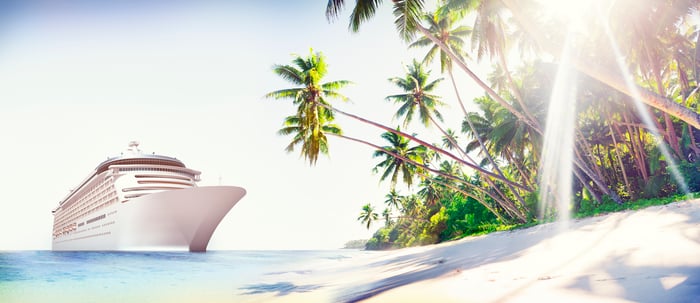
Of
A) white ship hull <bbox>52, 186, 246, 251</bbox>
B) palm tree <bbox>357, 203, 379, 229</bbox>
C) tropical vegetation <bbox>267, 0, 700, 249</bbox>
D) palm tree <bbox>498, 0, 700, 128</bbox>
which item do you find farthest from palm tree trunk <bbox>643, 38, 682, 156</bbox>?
palm tree <bbox>357, 203, 379, 229</bbox>

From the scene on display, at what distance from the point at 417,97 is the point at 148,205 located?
21842 mm

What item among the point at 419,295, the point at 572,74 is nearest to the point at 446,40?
the point at 572,74

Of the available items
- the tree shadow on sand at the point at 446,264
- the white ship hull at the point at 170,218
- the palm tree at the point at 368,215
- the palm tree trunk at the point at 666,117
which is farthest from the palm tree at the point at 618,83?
the palm tree at the point at 368,215

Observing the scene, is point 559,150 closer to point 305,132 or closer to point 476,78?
point 476,78

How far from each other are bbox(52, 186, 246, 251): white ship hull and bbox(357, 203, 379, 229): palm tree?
36034 millimetres

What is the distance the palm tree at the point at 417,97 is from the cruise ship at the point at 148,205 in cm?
1599

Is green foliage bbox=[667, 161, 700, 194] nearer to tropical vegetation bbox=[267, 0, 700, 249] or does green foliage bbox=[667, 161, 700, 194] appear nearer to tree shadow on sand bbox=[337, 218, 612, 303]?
tropical vegetation bbox=[267, 0, 700, 249]

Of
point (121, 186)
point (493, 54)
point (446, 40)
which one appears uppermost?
point (446, 40)

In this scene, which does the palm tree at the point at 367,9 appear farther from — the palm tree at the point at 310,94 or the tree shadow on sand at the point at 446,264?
the palm tree at the point at 310,94

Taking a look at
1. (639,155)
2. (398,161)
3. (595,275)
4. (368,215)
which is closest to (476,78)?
(595,275)

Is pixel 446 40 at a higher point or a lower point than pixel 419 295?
higher

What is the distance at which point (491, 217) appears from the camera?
29688 mm

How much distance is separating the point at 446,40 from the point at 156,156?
95.2 feet

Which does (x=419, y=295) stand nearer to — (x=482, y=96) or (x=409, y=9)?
(x=409, y=9)
